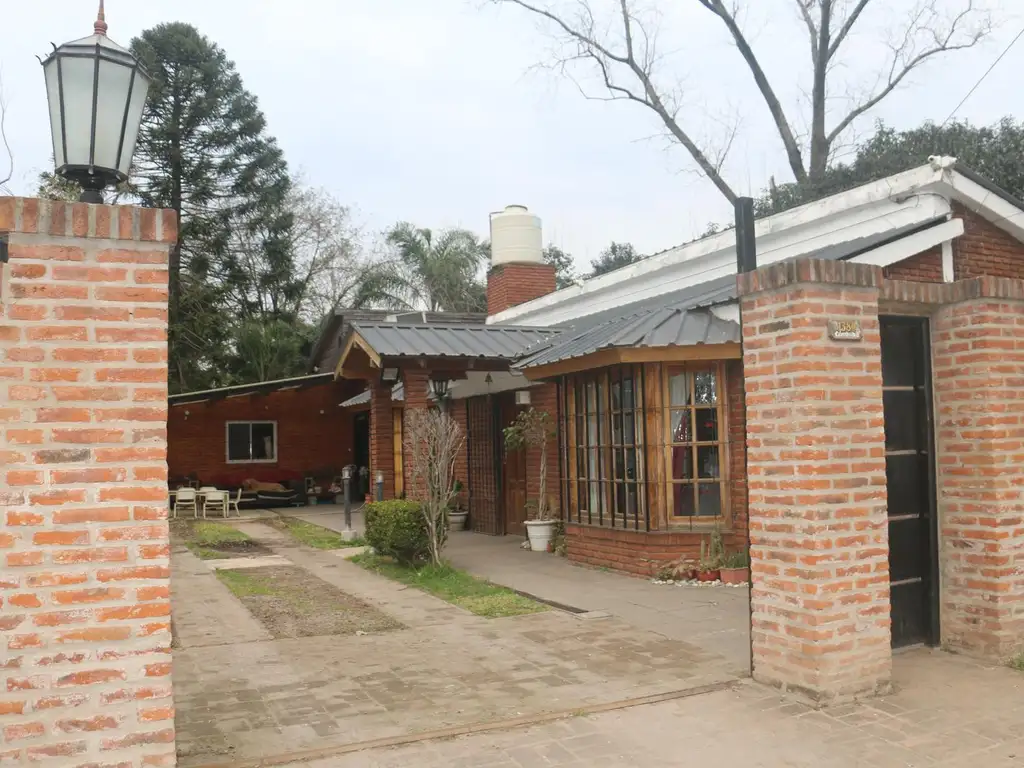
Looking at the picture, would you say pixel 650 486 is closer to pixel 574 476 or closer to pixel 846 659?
pixel 574 476

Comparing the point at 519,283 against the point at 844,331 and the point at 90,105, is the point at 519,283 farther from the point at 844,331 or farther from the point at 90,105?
the point at 90,105

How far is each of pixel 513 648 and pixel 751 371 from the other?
2779 millimetres

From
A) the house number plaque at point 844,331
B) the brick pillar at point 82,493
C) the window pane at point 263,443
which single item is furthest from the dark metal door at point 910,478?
the window pane at point 263,443

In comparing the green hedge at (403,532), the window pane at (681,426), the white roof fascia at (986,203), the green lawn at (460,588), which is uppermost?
the white roof fascia at (986,203)

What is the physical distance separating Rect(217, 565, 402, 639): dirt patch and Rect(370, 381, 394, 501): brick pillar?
2302mm

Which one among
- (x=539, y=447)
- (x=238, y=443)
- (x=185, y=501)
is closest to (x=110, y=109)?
(x=539, y=447)

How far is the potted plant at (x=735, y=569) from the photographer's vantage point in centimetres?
866

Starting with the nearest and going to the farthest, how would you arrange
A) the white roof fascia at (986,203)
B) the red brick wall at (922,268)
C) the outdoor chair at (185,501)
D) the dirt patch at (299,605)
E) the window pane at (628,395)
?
the dirt patch at (299,605) → the red brick wall at (922,268) → the white roof fascia at (986,203) → the window pane at (628,395) → the outdoor chair at (185,501)

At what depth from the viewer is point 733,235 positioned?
431 inches

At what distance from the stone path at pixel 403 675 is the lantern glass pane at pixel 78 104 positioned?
9.44ft

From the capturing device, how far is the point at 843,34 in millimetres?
21812

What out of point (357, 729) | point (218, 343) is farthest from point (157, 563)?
point (218, 343)

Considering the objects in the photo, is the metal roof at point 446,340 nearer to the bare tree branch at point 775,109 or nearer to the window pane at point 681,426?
the window pane at point 681,426

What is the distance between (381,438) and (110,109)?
9345 mm
